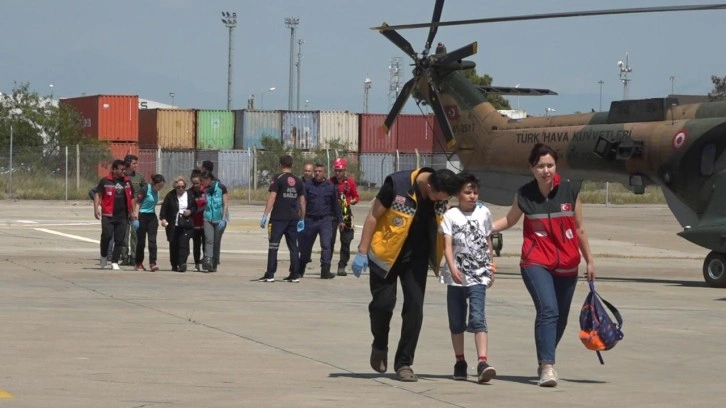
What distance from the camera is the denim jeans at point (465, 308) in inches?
388

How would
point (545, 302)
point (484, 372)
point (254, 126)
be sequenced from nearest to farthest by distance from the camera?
point (484, 372)
point (545, 302)
point (254, 126)

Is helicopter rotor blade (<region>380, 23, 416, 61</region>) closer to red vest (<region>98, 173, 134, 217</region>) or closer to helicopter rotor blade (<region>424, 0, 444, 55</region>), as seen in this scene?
helicopter rotor blade (<region>424, 0, 444, 55</region>)

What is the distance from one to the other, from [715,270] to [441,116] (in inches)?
348

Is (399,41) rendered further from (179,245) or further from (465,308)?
(465,308)

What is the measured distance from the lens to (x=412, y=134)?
75.7 meters

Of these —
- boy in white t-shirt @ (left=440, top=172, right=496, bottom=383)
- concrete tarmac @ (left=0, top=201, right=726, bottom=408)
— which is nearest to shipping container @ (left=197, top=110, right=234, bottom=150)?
concrete tarmac @ (left=0, top=201, right=726, bottom=408)

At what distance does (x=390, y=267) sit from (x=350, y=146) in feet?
216

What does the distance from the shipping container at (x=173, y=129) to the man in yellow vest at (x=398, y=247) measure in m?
63.9

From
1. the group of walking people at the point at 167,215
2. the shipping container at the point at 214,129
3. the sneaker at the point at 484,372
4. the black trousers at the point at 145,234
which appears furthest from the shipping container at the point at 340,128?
the sneaker at the point at 484,372

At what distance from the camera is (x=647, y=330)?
13.4 metres

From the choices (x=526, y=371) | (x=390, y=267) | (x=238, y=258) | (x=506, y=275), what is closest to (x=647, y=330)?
(x=526, y=371)

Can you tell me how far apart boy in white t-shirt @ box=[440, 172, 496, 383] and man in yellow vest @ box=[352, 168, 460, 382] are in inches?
6.4

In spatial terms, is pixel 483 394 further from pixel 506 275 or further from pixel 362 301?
pixel 506 275

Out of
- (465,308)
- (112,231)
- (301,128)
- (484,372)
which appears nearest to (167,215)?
(112,231)
